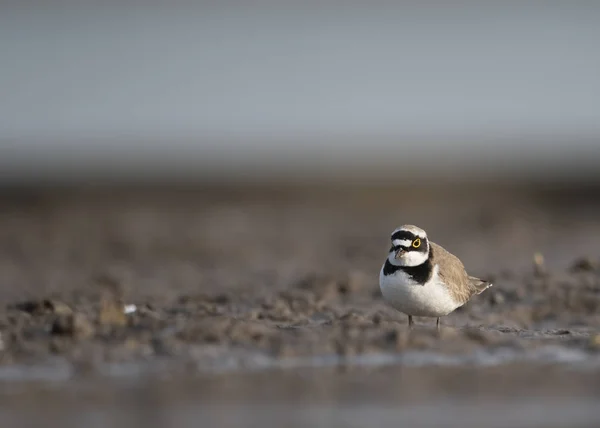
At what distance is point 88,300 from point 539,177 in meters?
20.5

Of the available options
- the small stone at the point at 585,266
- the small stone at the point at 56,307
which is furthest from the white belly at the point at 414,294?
the small stone at the point at 585,266

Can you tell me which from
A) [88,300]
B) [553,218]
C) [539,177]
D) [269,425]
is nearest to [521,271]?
[88,300]

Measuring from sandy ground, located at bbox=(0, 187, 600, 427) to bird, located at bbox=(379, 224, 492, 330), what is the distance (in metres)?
0.35

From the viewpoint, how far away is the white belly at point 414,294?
9.89 meters

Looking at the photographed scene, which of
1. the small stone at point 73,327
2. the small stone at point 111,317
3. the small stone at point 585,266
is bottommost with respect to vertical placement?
the small stone at point 73,327

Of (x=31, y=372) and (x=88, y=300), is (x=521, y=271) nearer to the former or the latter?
(x=88, y=300)

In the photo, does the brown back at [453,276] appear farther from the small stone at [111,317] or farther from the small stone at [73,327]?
the small stone at [73,327]

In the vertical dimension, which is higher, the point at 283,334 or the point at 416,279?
the point at 416,279

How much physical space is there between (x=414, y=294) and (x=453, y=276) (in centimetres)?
72

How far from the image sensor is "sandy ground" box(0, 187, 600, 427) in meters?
7.30

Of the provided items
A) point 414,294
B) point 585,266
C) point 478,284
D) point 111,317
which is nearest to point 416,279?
point 414,294

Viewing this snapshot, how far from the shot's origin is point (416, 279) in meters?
9.98

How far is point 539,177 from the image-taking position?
31.0m

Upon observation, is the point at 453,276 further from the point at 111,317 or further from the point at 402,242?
the point at 111,317
